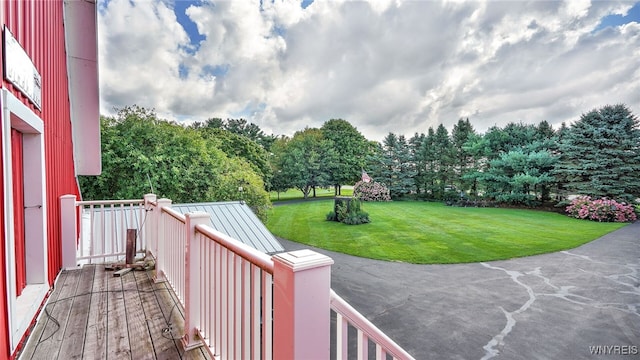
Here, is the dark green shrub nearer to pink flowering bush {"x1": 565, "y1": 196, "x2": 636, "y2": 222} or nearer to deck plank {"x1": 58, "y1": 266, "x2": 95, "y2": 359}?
pink flowering bush {"x1": 565, "y1": 196, "x2": 636, "y2": 222}

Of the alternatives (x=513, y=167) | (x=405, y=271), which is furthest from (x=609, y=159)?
(x=405, y=271)

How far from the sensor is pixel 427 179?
27297 mm

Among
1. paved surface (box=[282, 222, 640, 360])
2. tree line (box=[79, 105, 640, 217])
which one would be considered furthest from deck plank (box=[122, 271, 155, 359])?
tree line (box=[79, 105, 640, 217])

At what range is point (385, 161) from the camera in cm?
2823

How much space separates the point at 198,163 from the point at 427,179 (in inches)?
824

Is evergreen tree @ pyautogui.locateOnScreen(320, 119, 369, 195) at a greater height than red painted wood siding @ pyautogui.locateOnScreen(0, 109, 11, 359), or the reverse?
evergreen tree @ pyautogui.locateOnScreen(320, 119, 369, 195)

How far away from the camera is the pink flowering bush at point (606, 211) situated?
15.4 m

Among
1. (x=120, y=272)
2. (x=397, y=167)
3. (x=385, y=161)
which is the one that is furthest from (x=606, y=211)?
(x=120, y=272)

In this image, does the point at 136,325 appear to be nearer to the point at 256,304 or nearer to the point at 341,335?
the point at 256,304

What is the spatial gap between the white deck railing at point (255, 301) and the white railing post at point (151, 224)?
69cm

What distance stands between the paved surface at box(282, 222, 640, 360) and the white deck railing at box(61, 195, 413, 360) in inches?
152

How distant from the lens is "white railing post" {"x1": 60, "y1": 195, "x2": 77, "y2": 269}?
3898mm

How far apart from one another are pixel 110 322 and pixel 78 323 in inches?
10.8

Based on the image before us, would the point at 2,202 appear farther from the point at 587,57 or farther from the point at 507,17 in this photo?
the point at 587,57
